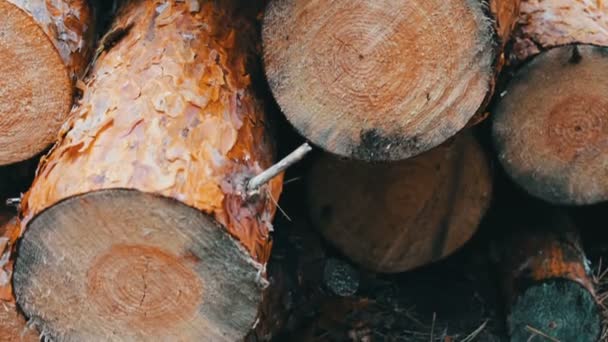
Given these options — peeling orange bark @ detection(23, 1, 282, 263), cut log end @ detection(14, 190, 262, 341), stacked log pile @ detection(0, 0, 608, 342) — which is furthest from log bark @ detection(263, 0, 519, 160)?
cut log end @ detection(14, 190, 262, 341)

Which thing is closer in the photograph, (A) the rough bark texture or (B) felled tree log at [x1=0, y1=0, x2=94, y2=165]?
(B) felled tree log at [x1=0, y1=0, x2=94, y2=165]

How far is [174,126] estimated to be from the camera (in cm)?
224

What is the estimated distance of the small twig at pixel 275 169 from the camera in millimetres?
2197

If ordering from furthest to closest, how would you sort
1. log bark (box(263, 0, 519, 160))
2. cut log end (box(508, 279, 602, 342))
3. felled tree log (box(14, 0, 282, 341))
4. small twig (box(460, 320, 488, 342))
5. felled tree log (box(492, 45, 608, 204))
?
small twig (box(460, 320, 488, 342)) → cut log end (box(508, 279, 602, 342)) → felled tree log (box(492, 45, 608, 204)) → log bark (box(263, 0, 519, 160)) → felled tree log (box(14, 0, 282, 341))

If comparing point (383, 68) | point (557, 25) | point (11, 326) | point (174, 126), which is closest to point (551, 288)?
point (557, 25)

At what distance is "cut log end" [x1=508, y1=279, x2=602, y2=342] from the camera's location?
3006 mm

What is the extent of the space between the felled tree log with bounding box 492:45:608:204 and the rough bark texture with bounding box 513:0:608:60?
1.9 inches

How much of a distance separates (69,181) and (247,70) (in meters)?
0.74

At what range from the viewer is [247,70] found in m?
2.63

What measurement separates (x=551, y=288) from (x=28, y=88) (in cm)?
187

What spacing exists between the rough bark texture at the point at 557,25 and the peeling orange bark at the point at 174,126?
3.06 ft

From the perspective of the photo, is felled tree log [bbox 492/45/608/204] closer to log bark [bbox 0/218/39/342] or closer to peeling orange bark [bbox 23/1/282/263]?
peeling orange bark [bbox 23/1/282/263]

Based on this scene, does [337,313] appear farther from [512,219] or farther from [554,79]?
[554,79]

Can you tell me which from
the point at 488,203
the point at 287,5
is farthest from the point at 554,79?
the point at 287,5
